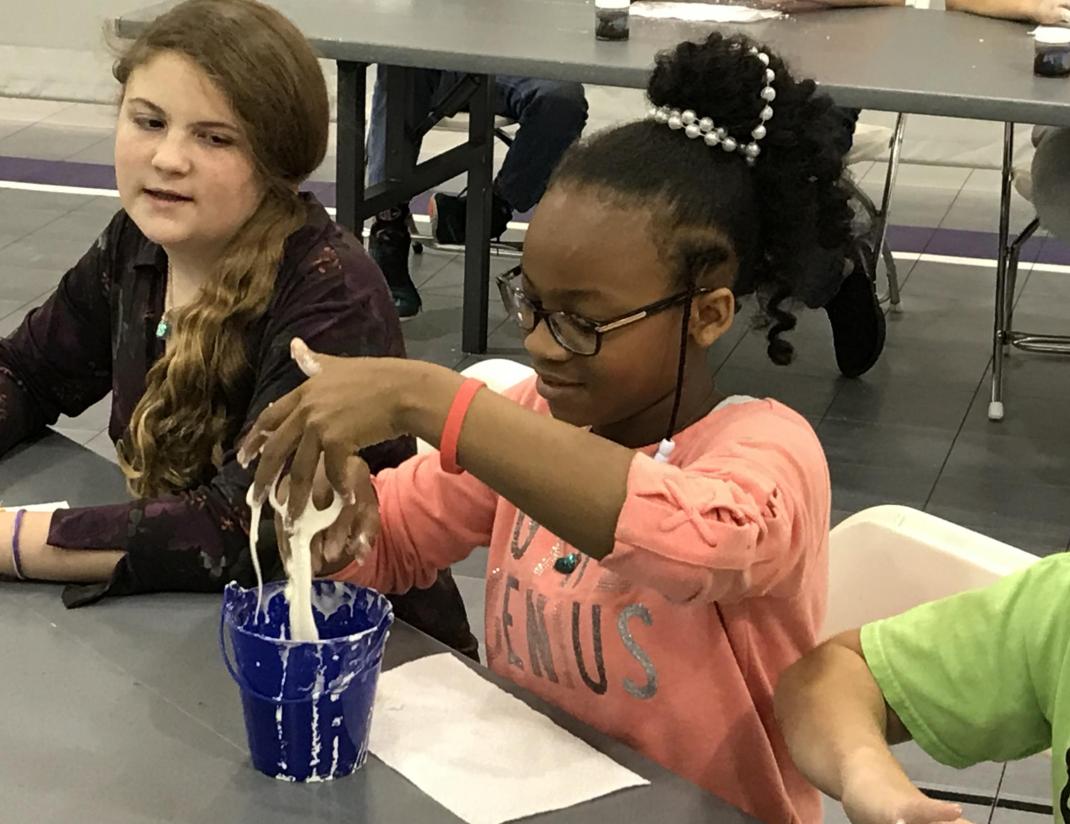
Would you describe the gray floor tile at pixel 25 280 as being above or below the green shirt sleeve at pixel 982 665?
below

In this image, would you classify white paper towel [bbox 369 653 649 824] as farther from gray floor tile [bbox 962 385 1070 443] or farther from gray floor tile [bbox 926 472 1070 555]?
gray floor tile [bbox 962 385 1070 443]

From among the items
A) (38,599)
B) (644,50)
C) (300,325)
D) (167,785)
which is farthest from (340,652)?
(644,50)

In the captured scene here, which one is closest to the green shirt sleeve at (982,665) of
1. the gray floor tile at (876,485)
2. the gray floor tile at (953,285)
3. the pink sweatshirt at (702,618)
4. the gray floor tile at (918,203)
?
the pink sweatshirt at (702,618)

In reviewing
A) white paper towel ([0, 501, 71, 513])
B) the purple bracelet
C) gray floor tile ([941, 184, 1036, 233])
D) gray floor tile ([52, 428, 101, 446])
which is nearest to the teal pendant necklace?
white paper towel ([0, 501, 71, 513])

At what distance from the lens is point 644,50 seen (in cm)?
336

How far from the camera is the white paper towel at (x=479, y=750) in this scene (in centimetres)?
111

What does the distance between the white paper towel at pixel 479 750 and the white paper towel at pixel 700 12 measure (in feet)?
9.13

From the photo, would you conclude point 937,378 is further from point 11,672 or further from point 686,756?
point 11,672

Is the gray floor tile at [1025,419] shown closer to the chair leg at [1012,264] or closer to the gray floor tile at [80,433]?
the chair leg at [1012,264]

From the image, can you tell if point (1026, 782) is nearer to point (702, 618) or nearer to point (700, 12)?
point (702, 618)

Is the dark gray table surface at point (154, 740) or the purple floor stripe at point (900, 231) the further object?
the purple floor stripe at point (900, 231)

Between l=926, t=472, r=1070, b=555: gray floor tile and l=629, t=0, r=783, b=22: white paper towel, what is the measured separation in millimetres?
1239

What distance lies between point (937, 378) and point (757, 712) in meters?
3.05

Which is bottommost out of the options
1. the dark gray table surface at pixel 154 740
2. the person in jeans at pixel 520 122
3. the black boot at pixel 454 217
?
the black boot at pixel 454 217
